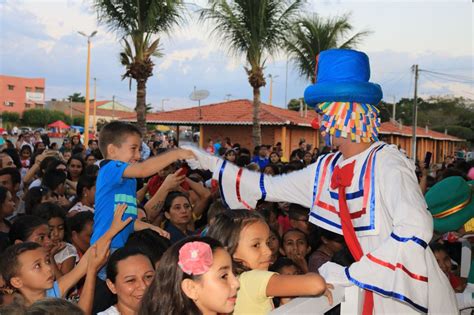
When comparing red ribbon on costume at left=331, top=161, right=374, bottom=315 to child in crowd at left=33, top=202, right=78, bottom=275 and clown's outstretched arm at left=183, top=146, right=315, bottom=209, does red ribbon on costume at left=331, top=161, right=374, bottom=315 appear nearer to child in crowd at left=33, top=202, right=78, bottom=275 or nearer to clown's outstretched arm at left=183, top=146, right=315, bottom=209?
clown's outstretched arm at left=183, top=146, right=315, bottom=209

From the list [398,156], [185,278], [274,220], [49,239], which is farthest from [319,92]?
[274,220]

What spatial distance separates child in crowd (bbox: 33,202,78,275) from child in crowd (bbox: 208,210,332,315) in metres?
2.00

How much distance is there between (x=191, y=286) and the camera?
7.95 ft

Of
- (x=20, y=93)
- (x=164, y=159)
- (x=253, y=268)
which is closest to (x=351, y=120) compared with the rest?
(x=253, y=268)

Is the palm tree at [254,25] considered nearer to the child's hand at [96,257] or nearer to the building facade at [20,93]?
the child's hand at [96,257]

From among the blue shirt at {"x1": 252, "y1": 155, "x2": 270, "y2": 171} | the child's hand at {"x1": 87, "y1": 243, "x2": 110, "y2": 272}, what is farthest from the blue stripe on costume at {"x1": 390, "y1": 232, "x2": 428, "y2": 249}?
the blue shirt at {"x1": 252, "y1": 155, "x2": 270, "y2": 171}

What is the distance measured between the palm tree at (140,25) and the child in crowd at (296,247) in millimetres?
9889

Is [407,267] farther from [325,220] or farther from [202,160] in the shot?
[202,160]

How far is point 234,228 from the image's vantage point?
3.11m

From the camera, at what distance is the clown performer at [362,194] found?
261cm

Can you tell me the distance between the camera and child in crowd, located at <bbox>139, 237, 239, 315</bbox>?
239 cm

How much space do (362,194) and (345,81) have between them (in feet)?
2.14

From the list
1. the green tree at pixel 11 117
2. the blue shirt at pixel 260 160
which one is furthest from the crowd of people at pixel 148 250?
the green tree at pixel 11 117

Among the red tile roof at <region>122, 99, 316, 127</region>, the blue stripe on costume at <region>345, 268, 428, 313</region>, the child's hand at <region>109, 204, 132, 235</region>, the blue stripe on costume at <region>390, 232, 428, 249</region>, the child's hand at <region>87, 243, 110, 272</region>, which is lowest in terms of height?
the child's hand at <region>87, 243, 110, 272</region>
